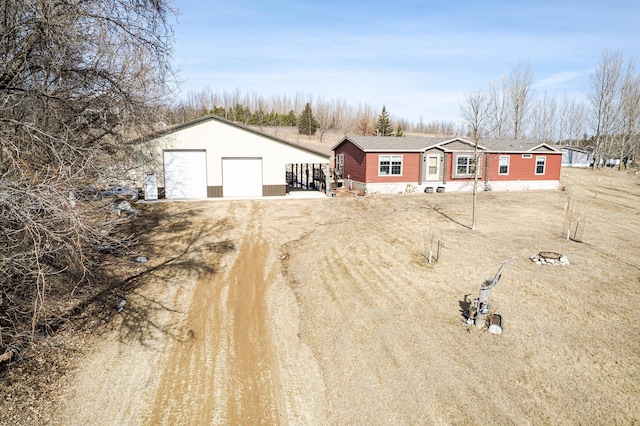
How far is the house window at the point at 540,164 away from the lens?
3047 centimetres

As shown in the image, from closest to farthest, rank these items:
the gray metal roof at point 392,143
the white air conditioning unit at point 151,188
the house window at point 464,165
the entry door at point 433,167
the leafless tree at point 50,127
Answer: the leafless tree at point 50,127, the white air conditioning unit at point 151,188, the gray metal roof at point 392,143, the entry door at point 433,167, the house window at point 464,165

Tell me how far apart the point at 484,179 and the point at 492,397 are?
993 inches

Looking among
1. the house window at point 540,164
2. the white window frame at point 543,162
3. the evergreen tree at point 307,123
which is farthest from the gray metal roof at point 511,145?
the evergreen tree at point 307,123

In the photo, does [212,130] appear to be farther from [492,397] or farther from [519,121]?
[519,121]

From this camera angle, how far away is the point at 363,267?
42.1 ft

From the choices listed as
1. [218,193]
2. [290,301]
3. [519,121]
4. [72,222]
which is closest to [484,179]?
[218,193]

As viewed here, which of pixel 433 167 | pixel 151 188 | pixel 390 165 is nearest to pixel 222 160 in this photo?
pixel 151 188

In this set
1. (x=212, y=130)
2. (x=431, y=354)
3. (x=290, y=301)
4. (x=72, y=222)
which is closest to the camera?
(x=72, y=222)

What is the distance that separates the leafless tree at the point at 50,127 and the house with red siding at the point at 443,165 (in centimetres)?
1847

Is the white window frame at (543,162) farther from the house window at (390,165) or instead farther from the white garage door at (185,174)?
the white garage door at (185,174)

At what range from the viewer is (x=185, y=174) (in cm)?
2308

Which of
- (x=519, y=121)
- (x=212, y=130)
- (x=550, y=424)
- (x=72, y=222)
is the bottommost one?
(x=550, y=424)

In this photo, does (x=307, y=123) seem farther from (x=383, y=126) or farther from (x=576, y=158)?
(x=576, y=158)

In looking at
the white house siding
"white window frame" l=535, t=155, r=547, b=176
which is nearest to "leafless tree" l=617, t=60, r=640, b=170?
the white house siding
